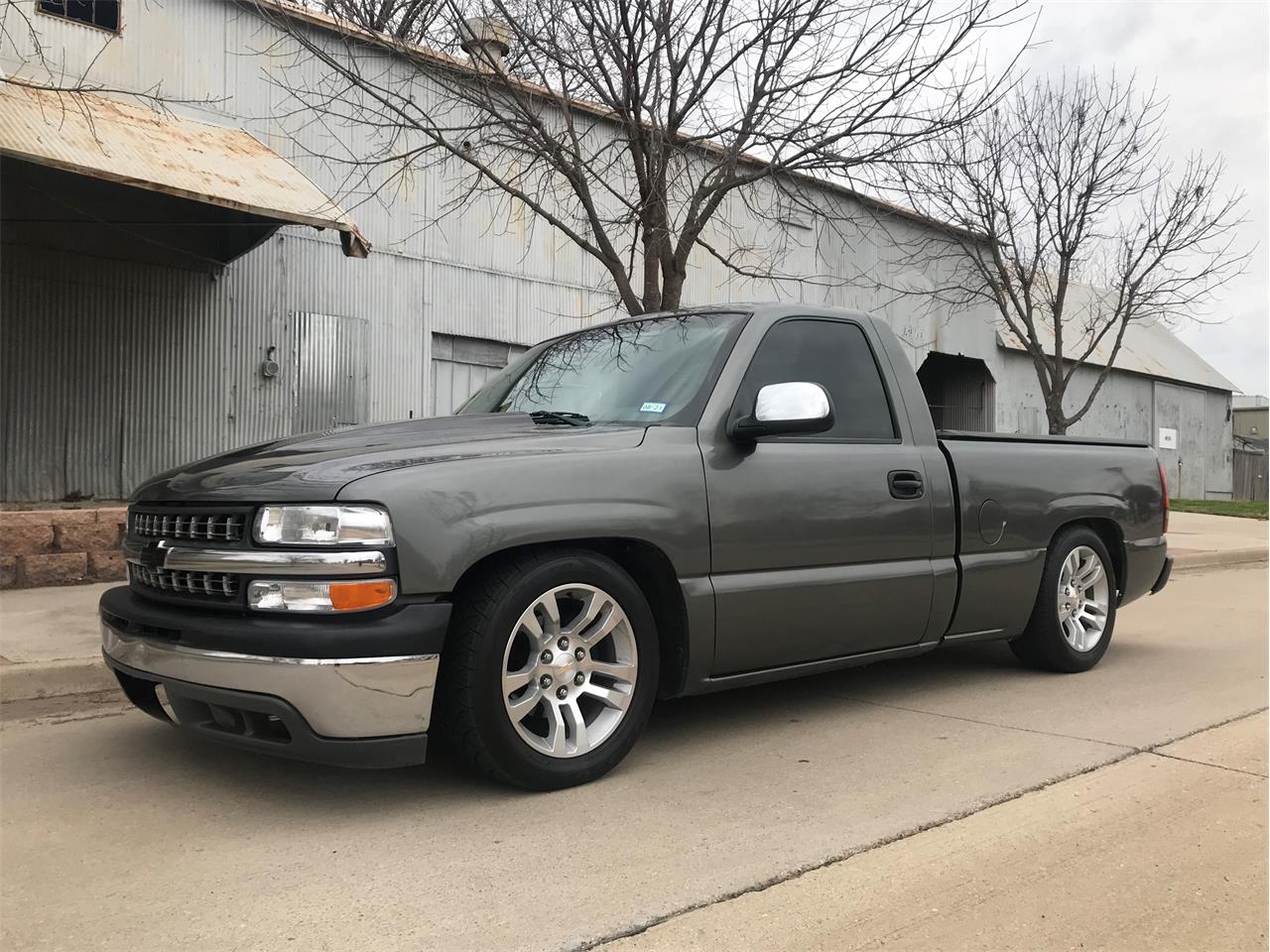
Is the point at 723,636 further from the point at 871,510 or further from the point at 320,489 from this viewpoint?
the point at 320,489

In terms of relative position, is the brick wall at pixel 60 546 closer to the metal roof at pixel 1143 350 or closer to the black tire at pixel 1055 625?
the black tire at pixel 1055 625

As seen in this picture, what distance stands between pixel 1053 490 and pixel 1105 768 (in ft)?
6.42

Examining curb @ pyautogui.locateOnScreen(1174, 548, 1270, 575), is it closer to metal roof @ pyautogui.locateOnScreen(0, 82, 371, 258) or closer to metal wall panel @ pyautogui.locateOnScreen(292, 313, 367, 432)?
metal wall panel @ pyautogui.locateOnScreen(292, 313, 367, 432)

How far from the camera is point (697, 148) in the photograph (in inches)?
382

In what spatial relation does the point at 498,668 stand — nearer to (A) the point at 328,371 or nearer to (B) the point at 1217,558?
(A) the point at 328,371

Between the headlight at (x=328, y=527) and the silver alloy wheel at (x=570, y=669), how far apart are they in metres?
0.58

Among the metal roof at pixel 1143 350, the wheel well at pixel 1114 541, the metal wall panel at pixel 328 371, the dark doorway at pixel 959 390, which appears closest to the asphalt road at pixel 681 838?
the wheel well at pixel 1114 541

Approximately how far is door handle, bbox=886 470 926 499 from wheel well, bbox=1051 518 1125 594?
1732 millimetres

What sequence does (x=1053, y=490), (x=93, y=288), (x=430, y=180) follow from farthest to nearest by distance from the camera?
1. (x=430, y=180)
2. (x=93, y=288)
3. (x=1053, y=490)

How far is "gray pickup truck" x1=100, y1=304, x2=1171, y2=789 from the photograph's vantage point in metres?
3.38

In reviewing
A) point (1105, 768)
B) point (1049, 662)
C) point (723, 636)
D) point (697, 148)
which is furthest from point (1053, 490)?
point (697, 148)

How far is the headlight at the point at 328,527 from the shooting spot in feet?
11.0

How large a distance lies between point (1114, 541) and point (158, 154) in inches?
322

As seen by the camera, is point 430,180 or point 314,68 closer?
point 314,68
